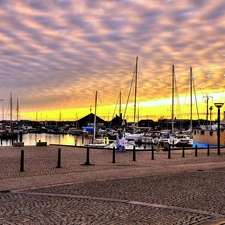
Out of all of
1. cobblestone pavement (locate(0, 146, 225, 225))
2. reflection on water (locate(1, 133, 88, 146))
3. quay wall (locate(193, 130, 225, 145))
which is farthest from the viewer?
reflection on water (locate(1, 133, 88, 146))

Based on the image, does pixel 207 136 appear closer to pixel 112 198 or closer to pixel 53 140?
pixel 53 140

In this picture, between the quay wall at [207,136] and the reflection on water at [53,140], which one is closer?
the quay wall at [207,136]

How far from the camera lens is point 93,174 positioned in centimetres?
1582

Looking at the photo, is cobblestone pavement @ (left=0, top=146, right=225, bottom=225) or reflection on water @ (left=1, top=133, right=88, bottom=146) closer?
cobblestone pavement @ (left=0, top=146, right=225, bottom=225)

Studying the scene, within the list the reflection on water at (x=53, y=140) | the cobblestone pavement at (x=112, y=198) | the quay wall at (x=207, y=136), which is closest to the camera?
the cobblestone pavement at (x=112, y=198)

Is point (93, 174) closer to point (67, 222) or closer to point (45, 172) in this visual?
point (45, 172)

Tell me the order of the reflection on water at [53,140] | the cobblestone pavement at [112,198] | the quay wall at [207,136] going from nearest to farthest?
1. the cobblestone pavement at [112,198]
2. the quay wall at [207,136]
3. the reflection on water at [53,140]

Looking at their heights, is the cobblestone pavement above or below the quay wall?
below

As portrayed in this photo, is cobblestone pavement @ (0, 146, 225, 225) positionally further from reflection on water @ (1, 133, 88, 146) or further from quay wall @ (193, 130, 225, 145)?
reflection on water @ (1, 133, 88, 146)

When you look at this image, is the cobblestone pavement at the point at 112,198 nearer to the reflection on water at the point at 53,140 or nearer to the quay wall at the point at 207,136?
the quay wall at the point at 207,136

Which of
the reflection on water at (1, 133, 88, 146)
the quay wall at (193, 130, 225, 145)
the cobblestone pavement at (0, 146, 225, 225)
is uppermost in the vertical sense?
the quay wall at (193, 130, 225, 145)

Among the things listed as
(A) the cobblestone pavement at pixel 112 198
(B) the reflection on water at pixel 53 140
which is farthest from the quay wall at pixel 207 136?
(A) the cobblestone pavement at pixel 112 198

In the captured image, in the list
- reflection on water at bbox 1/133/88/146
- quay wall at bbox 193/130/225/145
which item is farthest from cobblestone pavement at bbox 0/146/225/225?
reflection on water at bbox 1/133/88/146

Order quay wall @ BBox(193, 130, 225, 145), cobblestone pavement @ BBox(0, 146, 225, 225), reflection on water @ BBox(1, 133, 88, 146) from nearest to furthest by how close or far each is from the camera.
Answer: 1. cobblestone pavement @ BBox(0, 146, 225, 225)
2. quay wall @ BBox(193, 130, 225, 145)
3. reflection on water @ BBox(1, 133, 88, 146)
